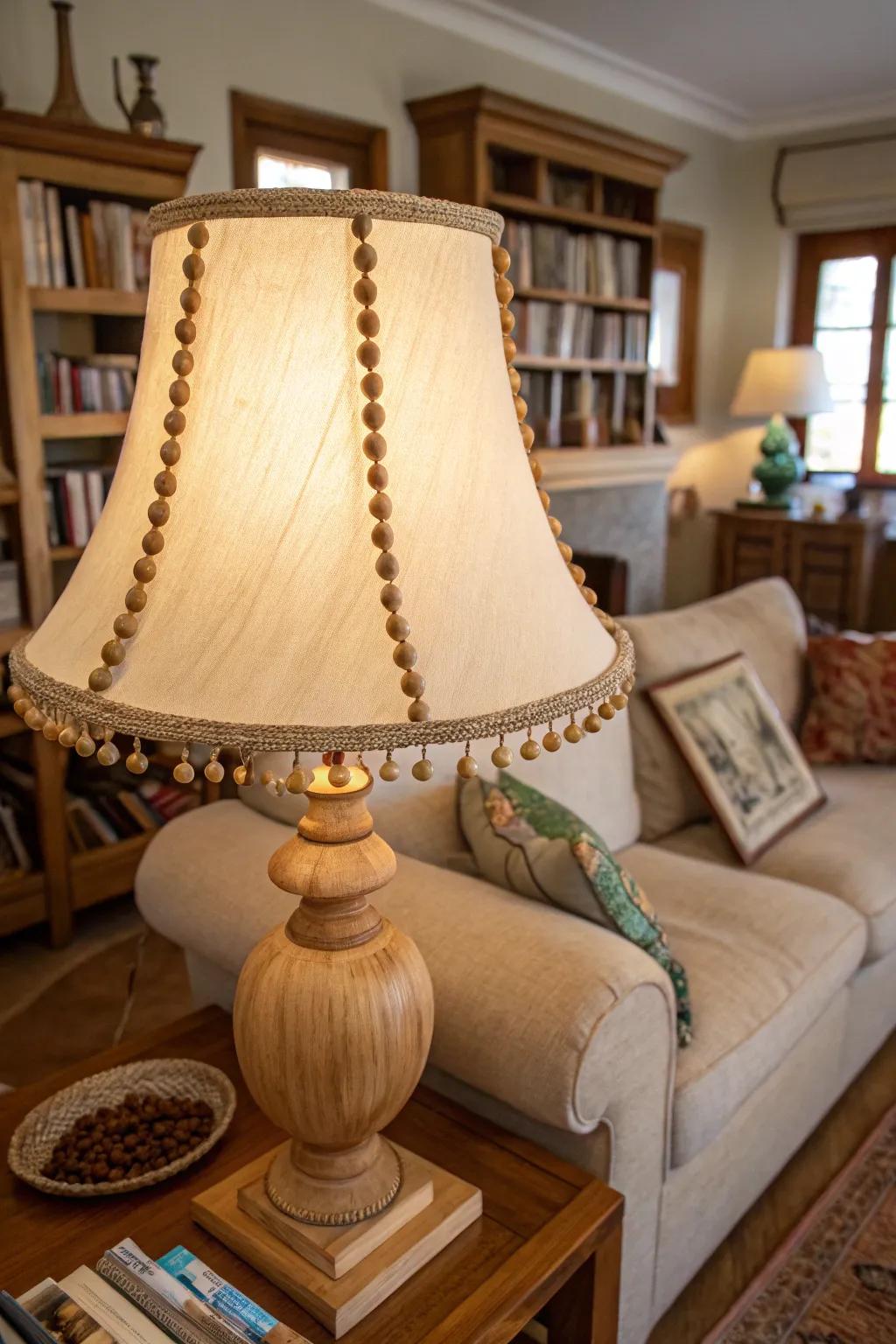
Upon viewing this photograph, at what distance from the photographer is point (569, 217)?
151 inches

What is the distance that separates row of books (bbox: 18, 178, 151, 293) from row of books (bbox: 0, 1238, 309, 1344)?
2048 millimetres

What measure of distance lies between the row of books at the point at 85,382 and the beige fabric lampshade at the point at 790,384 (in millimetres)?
3175

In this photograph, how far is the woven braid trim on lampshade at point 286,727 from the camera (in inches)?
26.6

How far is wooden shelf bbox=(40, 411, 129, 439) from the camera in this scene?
246 centimetres

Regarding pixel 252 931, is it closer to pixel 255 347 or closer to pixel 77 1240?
pixel 77 1240

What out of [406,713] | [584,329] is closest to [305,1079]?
[406,713]

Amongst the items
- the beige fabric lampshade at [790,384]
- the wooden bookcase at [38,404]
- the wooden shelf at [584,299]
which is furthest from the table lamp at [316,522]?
the beige fabric lampshade at [790,384]

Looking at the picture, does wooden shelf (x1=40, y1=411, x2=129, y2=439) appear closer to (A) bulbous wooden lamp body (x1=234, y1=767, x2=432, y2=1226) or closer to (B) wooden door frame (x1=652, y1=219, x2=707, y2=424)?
(A) bulbous wooden lamp body (x1=234, y1=767, x2=432, y2=1226)

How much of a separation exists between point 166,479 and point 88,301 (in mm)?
2036

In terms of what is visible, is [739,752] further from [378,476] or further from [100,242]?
[100,242]

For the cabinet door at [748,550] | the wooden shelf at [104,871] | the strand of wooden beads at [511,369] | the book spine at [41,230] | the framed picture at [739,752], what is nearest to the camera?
the strand of wooden beads at [511,369]

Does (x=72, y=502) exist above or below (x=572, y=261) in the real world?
below

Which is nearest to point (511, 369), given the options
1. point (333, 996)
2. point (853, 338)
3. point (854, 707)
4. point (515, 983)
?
point (333, 996)

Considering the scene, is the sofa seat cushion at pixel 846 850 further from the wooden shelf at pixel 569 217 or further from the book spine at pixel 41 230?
the wooden shelf at pixel 569 217
